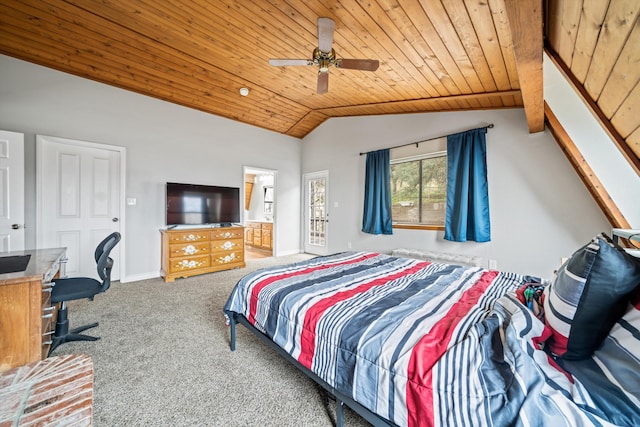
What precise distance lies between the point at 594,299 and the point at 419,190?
357cm

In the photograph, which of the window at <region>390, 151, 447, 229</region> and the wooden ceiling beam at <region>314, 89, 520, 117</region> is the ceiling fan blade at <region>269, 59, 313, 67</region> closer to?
the wooden ceiling beam at <region>314, 89, 520, 117</region>

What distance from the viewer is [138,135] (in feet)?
13.0

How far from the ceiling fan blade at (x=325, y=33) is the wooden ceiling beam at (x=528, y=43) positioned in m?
1.30

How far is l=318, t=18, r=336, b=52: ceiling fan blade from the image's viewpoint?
2.08 meters

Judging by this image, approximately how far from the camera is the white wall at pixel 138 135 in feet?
10.4

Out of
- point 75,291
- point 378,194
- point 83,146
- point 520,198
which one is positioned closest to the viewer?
point 75,291

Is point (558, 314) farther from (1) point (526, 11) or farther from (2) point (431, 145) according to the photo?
(2) point (431, 145)

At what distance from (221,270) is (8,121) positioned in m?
3.29

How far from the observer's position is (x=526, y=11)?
129 cm

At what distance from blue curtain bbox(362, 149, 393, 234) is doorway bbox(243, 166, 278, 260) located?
219cm

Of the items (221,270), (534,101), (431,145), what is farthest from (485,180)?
(221,270)

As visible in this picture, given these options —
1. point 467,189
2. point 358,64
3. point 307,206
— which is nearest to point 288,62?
point 358,64

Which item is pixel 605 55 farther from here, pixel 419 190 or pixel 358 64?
pixel 419 190

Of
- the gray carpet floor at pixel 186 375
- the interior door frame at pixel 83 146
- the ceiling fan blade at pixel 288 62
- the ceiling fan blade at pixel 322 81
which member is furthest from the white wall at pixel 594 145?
the interior door frame at pixel 83 146
